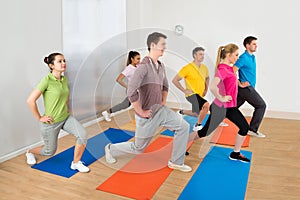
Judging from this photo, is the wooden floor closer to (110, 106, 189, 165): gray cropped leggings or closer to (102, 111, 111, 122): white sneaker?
(110, 106, 189, 165): gray cropped leggings

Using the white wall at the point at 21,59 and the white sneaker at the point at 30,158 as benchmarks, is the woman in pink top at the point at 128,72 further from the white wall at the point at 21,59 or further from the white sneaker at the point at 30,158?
the white sneaker at the point at 30,158

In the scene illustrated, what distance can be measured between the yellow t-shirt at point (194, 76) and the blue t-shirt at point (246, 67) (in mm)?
850

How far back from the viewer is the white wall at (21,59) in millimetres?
3047

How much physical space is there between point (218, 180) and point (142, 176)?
662 mm

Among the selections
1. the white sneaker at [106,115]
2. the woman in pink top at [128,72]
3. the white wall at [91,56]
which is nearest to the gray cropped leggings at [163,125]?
the woman in pink top at [128,72]

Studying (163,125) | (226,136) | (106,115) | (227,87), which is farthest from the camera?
(106,115)

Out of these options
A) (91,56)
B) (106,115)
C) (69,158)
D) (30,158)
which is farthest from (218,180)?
(91,56)

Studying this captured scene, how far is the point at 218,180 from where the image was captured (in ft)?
8.91

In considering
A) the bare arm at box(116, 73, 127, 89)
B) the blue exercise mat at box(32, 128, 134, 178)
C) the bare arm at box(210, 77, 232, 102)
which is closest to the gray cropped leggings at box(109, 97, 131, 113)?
the bare arm at box(116, 73, 127, 89)

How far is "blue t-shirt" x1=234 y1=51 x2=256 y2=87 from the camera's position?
3682 millimetres

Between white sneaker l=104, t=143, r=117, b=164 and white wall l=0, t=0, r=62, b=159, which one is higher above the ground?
white wall l=0, t=0, r=62, b=159

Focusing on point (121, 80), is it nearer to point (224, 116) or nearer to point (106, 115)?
point (106, 115)

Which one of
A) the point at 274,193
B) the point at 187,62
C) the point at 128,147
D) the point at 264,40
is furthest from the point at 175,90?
the point at 264,40

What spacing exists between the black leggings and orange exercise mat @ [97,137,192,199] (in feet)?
1.54
